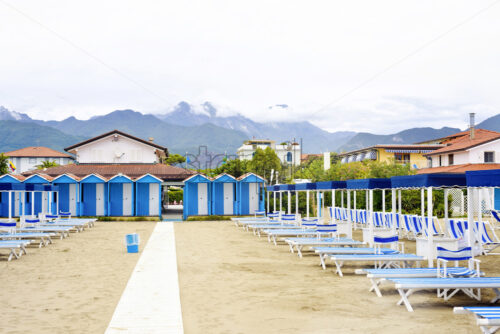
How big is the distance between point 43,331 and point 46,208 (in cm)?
2442

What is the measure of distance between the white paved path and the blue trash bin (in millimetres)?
1317

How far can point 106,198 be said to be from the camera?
27.7 m

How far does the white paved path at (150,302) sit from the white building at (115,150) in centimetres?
2493

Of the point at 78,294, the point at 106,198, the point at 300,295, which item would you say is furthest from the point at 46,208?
the point at 300,295

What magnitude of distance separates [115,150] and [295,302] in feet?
100

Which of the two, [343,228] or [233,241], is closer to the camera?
[343,228]

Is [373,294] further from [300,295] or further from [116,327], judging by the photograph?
[116,327]

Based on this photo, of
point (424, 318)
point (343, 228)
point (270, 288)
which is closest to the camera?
point (424, 318)

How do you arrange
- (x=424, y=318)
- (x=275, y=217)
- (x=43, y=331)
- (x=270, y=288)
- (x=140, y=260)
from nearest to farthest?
(x=43, y=331) < (x=424, y=318) < (x=270, y=288) < (x=140, y=260) < (x=275, y=217)

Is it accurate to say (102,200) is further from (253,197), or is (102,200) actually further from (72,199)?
(253,197)

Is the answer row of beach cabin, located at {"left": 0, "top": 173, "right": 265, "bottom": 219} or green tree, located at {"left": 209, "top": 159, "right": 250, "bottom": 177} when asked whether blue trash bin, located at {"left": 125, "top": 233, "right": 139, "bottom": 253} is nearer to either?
row of beach cabin, located at {"left": 0, "top": 173, "right": 265, "bottom": 219}

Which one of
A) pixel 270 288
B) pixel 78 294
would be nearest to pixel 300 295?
pixel 270 288

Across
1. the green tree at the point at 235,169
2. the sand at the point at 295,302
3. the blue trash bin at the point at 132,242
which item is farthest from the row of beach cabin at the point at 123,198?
the green tree at the point at 235,169

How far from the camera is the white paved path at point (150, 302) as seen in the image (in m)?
5.75
